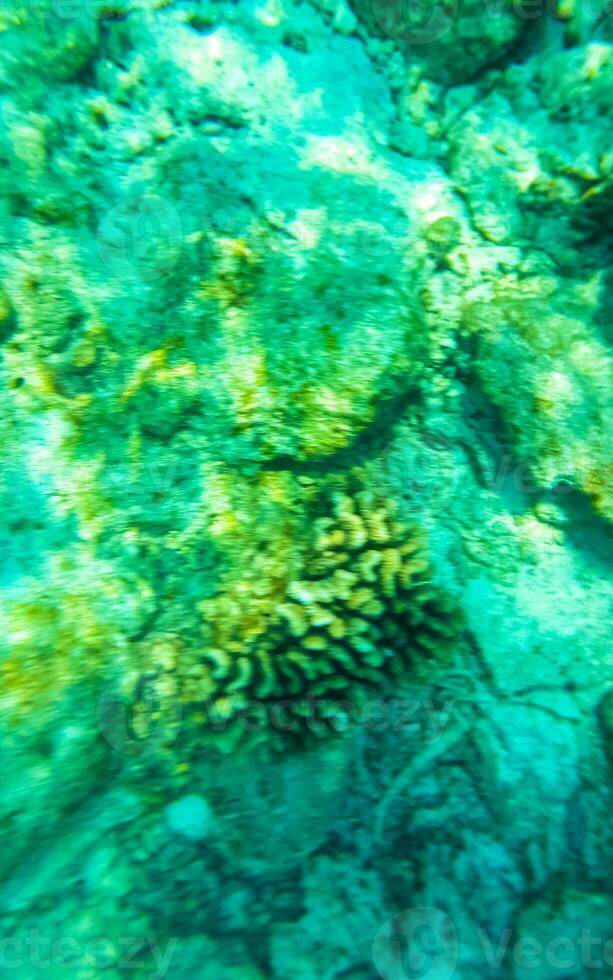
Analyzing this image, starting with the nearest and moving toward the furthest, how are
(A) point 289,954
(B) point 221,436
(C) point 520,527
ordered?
1. (A) point 289,954
2. (B) point 221,436
3. (C) point 520,527

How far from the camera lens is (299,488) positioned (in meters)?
2.97

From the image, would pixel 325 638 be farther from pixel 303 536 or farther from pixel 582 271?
pixel 582 271

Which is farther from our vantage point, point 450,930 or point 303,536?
point 303,536

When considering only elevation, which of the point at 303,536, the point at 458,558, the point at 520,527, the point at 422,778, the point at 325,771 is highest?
the point at 520,527

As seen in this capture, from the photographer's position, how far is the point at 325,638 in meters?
2.74

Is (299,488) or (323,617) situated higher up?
(299,488)

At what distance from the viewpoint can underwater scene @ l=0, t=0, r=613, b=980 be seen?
265 centimetres

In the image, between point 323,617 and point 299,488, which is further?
point 299,488

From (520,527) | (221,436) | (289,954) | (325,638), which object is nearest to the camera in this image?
(289,954)

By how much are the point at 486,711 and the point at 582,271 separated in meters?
2.59

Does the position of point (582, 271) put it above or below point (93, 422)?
above

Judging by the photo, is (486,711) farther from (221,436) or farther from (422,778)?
(221,436)

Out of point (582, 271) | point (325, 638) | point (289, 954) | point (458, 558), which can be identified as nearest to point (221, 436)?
point (325, 638)

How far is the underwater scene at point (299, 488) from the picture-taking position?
8.69 feet
